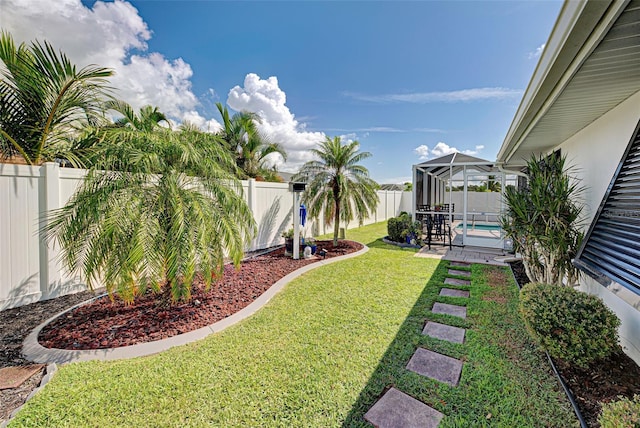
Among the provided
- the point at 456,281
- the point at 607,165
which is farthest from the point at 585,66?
the point at 456,281

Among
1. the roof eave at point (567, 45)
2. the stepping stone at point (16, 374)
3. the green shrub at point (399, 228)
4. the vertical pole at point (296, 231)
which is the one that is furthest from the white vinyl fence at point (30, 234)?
the green shrub at point (399, 228)

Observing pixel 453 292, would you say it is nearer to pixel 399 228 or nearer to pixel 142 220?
pixel 399 228

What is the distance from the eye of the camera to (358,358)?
3002 millimetres

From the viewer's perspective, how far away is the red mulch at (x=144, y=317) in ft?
11.1

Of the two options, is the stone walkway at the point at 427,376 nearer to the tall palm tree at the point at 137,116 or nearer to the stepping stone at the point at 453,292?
the stepping stone at the point at 453,292

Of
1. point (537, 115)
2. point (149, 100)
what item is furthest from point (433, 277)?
point (149, 100)

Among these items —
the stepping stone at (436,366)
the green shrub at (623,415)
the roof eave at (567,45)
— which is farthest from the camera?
the stepping stone at (436,366)

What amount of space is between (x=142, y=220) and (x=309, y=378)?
2970mm

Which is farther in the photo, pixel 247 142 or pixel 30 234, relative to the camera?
pixel 247 142

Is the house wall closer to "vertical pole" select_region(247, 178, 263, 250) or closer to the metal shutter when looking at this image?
the metal shutter

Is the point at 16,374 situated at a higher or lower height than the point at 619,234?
lower

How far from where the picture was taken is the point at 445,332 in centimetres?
362

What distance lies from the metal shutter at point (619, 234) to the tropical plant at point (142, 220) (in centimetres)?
476

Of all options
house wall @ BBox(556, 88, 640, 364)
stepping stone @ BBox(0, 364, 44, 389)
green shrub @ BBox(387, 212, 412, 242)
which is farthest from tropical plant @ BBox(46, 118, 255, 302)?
green shrub @ BBox(387, 212, 412, 242)
